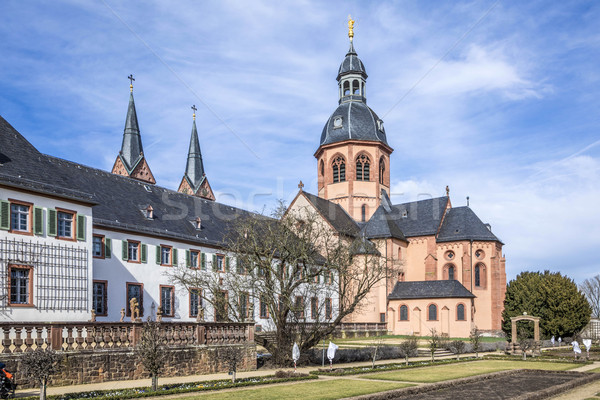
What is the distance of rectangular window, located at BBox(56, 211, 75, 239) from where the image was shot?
2773 cm

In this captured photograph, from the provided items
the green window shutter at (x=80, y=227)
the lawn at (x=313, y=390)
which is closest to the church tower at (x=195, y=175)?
the green window shutter at (x=80, y=227)

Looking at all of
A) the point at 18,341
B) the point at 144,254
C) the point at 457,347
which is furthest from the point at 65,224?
the point at 457,347

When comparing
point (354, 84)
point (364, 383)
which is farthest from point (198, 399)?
point (354, 84)

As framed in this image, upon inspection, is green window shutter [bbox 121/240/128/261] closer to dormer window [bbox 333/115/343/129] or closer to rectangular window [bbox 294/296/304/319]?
rectangular window [bbox 294/296/304/319]

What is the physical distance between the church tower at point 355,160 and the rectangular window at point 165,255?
90.7 ft

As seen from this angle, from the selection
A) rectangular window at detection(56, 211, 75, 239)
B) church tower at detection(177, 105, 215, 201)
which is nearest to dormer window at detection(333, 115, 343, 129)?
church tower at detection(177, 105, 215, 201)

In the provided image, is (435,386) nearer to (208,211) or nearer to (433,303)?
(208,211)

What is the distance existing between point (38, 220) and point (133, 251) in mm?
9247

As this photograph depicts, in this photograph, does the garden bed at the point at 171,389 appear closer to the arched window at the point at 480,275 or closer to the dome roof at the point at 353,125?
the arched window at the point at 480,275

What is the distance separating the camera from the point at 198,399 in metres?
15.0

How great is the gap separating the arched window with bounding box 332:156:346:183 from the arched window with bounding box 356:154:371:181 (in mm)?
1476

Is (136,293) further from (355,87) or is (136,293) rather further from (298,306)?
(355,87)

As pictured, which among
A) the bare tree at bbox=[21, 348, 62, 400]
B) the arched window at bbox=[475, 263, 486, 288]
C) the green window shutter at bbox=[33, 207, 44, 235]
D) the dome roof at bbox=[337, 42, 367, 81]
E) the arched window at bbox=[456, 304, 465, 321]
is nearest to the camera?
the bare tree at bbox=[21, 348, 62, 400]

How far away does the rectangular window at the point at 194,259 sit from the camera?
131 feet
